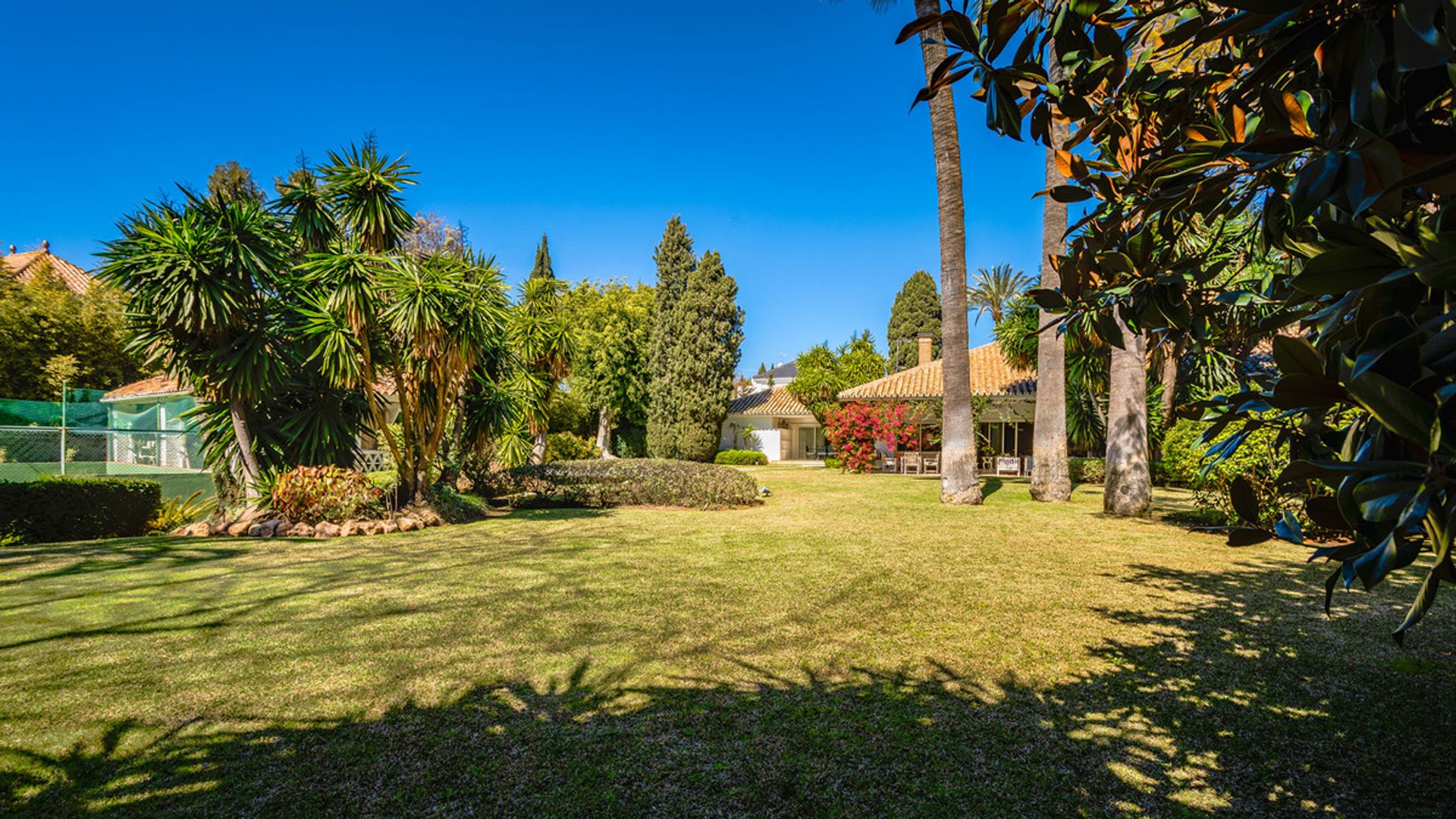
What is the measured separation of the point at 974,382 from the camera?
27.9m

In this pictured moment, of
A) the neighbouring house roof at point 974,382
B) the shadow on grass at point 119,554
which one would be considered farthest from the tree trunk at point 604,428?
the shadow on grass at point 119,554

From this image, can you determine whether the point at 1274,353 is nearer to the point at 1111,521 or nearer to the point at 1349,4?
the point at 1349,4

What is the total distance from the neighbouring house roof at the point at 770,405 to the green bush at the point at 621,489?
25483 mm

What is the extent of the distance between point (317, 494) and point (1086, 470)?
21271 millimetres

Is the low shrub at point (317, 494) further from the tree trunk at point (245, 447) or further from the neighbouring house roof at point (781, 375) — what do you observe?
the neighbouring house roof at point (781, 375)

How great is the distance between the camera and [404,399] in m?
10.9

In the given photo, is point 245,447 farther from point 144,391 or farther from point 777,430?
point 777,430

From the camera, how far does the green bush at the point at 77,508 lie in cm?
857

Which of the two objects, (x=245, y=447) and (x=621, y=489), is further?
(x=621, y=489)

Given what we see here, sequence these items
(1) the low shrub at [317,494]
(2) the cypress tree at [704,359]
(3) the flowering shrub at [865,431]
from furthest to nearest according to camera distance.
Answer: (2) the cypress tree at [704,359], (3) the flowering shrub at [865,431], (1) the low shrub at [317,494]

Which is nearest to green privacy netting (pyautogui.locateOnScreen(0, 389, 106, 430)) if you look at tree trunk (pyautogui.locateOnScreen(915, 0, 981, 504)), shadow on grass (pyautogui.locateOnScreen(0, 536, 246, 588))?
shadow on grass (pyautogui.locateOnScreen(0, 536, 246, 588))

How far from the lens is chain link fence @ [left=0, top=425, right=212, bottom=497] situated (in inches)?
441

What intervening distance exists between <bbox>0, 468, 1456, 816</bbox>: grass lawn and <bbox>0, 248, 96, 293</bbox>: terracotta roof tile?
29.2m

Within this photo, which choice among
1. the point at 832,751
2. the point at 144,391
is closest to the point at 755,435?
the point at 144,391
